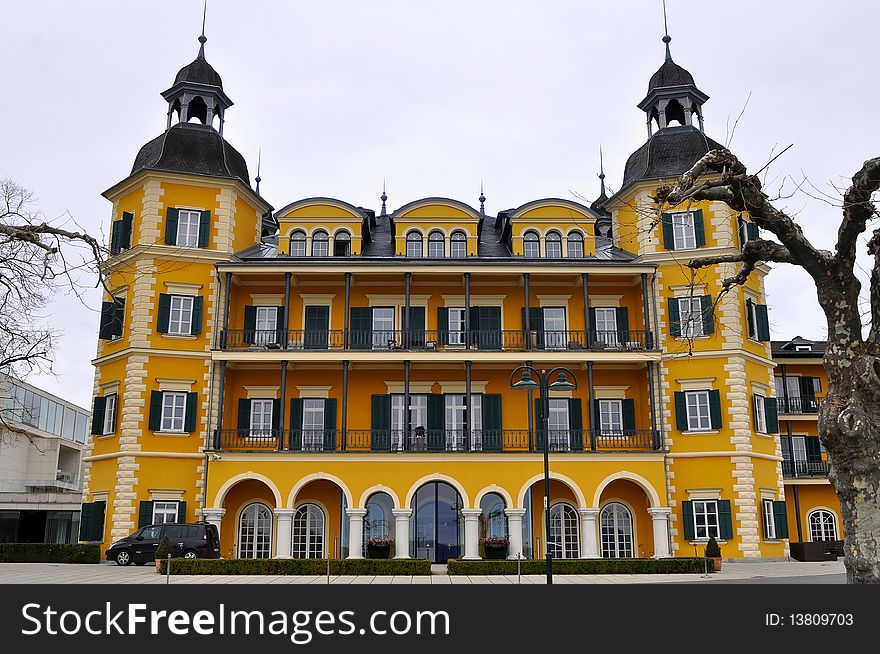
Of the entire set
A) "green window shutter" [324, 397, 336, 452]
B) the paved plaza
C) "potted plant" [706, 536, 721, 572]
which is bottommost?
the paved plaza

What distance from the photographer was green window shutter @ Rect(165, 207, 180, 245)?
102 ft

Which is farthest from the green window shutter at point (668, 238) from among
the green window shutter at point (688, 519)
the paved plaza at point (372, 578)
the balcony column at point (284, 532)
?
the balcony column at point (284, 532)

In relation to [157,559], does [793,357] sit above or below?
above

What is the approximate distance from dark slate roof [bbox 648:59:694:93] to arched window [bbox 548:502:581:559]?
1847 centimetres

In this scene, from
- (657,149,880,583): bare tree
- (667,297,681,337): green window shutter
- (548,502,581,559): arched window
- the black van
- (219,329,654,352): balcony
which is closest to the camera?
(657,149,880,583): bare tree

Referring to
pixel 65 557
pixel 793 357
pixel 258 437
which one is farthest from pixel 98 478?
pixel 793 357

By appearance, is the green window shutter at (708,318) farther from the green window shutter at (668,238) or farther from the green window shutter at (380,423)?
the green window shutter at (380,423)

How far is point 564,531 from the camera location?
3077 centimetres

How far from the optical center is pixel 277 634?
759 cm

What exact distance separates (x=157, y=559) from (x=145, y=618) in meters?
17.0

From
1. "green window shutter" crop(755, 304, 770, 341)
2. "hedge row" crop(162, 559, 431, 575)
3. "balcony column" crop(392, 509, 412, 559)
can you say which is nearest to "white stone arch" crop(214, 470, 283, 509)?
"balcony column" crop(392, 509, 412, 559)

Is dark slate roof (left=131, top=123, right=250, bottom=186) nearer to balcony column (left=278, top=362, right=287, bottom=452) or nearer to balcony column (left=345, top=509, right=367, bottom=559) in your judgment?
balcony column (left=278, top=362, right=287, bottom=452)

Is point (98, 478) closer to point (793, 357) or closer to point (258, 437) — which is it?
point (258, 437)

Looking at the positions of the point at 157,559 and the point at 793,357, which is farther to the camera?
the point at 793,357
